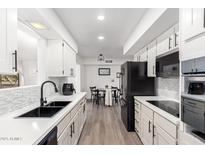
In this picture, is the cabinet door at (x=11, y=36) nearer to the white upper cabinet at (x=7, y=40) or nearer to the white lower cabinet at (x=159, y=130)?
the white upper cabinet at (x=7, y=40)

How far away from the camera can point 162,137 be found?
1.92m

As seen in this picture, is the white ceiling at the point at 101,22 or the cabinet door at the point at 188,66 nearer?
the cabinet door at the point at 188,66

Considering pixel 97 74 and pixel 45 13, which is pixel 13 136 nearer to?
pixel 45 13

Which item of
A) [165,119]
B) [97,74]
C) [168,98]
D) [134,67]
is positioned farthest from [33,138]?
[97,74]

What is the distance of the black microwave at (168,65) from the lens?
1995mm

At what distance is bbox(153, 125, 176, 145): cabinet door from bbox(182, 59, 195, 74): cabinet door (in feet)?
2.83

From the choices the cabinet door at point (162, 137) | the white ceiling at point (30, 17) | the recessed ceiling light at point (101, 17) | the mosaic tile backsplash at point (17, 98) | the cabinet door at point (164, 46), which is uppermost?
the recessed ceiling light at point (101, 17)

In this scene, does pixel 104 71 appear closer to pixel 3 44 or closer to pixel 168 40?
pixel 168 40

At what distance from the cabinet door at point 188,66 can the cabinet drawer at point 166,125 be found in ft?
2.34

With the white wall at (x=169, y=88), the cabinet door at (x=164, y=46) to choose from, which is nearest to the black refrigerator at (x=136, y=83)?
the white wall at (x=169, y=88)

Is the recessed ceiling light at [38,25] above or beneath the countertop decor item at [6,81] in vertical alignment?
above

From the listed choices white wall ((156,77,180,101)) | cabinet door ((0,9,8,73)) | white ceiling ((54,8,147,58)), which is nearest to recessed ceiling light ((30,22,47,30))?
white ceiling ((54,8,147,58))

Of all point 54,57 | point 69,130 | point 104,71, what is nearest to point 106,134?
point 69,130
